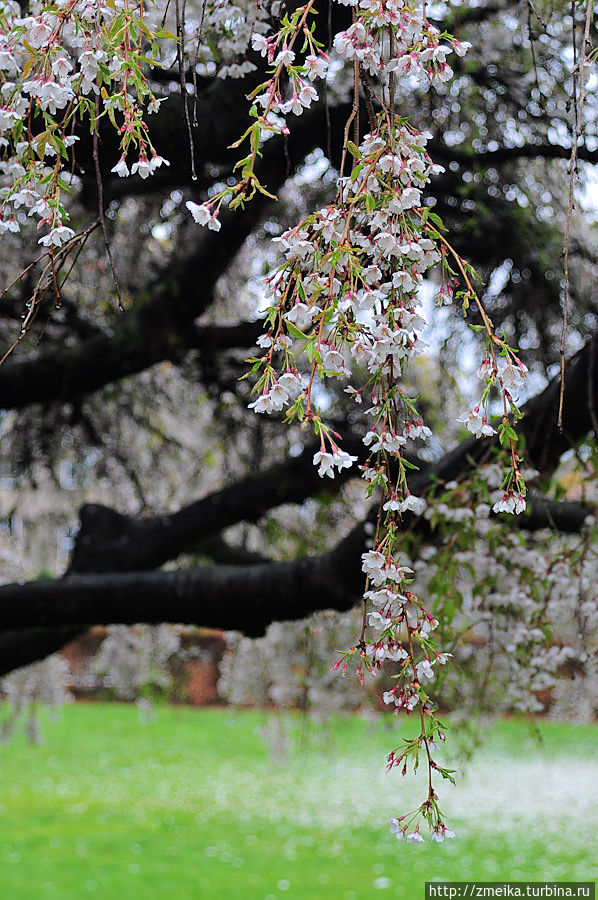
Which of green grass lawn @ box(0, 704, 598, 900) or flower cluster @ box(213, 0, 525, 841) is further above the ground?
flower cluster @ box(213, 0, 525, 841)

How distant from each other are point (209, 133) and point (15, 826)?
690cm

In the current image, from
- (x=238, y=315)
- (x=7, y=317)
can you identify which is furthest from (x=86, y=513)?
(x=238, y=315)

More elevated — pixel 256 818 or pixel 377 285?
pixel 377 285

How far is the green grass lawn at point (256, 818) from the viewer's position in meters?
6.48

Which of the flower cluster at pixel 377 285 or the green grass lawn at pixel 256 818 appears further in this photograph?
the green grass lawn at pixel 256 818

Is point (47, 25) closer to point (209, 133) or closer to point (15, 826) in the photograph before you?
point (209, 133)

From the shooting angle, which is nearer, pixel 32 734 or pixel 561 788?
pixel 32 734

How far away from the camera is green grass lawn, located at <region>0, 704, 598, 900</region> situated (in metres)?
6.48

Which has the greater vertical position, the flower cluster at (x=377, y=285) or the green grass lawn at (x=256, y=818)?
the flower cluster at (x=377, y=285)

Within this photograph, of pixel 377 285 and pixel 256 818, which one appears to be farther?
pixel 256 818

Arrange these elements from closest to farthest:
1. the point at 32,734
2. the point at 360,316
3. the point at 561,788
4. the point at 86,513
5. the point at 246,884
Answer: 1. the point at 360,316
2. the point at 86,513
3. the point at 246,884
4. the point at 32,734
5. the point at 561,788

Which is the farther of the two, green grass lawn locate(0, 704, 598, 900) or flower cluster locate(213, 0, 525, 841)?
green grass lawn locate(0, 704, 598, 900)

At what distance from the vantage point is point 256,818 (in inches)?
347

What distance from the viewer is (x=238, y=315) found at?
5.64m
